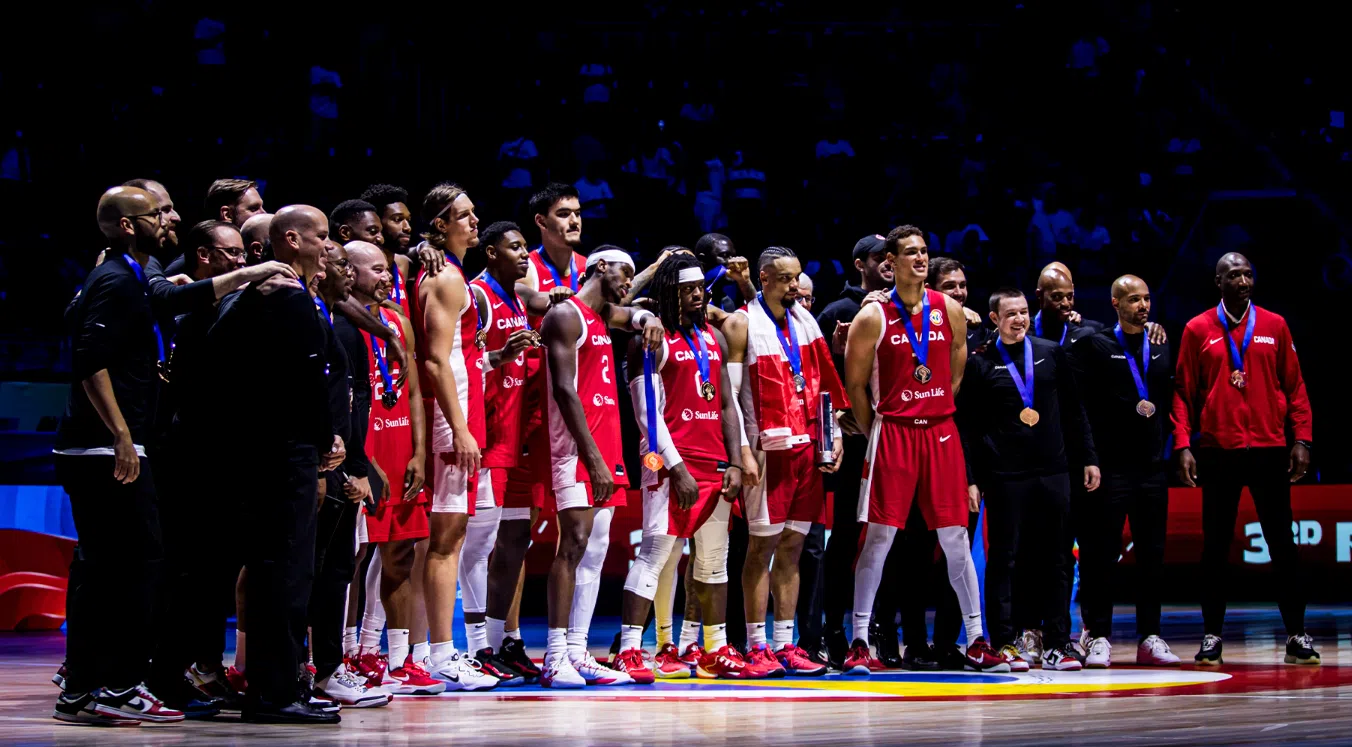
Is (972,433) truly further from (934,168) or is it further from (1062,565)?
(934,168)

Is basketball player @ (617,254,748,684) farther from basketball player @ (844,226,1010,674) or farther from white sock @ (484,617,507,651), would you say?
basketball player @ (844,226,1010,674)

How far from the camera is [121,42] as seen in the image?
1498cm

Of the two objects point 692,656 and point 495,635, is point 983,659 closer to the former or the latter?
point 692,656

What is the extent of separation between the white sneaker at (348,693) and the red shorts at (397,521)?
2.11ft

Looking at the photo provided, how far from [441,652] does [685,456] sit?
4.72 ft

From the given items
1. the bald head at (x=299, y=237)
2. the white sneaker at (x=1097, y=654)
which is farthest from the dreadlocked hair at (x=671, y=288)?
the white sneaker at (x=1097, y=654)

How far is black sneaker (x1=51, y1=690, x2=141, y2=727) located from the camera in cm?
505

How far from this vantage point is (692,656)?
699 centimetres

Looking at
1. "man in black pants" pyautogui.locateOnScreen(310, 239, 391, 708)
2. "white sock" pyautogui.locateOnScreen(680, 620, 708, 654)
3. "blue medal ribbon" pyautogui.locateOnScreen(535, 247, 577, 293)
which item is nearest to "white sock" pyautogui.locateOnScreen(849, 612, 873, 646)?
"white sock" pyautogui.locateOnScreen(680, 620, 708, 654)

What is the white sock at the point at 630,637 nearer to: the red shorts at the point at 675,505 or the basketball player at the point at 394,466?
the red shorts at the point at 675,505

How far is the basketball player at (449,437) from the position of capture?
6266 mm

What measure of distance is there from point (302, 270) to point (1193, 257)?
402 inches

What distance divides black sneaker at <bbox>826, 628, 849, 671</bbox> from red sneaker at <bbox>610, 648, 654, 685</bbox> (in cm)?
113

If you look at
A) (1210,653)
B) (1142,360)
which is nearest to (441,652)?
(1210,653)
